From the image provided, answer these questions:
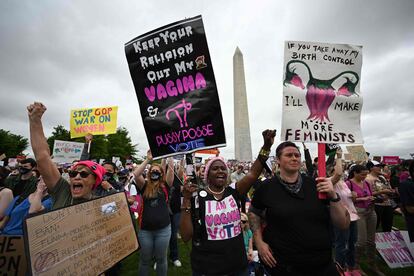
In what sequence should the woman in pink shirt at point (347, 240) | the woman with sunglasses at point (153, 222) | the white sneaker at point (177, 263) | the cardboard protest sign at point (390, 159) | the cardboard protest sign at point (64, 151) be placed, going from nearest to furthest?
the woman with sunglasses at point (153, 222) → the woman in pink shirt at point (347, 240) → the white sneaker at point (177, 263) → the cardboard protest sign at point (64, 151) → the cardboard protest sign at point (390, 159)

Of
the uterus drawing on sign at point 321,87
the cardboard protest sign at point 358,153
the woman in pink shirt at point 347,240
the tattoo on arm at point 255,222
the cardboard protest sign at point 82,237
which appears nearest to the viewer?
the cardboard protest sign at point 82,237

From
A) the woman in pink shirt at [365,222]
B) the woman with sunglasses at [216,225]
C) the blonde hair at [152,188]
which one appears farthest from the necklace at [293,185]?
the woman in pink shirt at [365,222]

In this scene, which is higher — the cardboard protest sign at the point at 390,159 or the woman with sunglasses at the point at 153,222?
the woman with sunglasses at the point at 153,222

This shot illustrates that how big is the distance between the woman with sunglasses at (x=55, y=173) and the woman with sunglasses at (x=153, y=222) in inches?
51.1

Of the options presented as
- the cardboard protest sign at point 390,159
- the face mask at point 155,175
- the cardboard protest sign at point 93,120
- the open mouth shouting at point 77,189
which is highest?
the cardboard protest sign at point 93,120

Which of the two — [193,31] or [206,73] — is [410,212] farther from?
[193,31]

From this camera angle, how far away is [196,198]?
8.35 feet

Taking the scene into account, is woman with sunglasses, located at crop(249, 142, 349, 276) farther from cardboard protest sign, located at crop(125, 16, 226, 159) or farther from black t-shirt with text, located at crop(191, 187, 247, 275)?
cardboard protest sign, located at crop(125, 16, 226, 159)

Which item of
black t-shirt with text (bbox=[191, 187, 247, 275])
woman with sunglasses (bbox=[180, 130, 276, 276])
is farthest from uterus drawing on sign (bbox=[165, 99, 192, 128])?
black t-shirt with text (bbox=[191, 187, 247, 275])

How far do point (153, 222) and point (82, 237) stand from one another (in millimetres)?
1690

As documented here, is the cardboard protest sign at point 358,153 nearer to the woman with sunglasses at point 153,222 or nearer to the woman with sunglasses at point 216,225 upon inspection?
the woman with sunglasses at point 153,222

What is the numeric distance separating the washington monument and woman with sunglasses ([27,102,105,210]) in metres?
30.0

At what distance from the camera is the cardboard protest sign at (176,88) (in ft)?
8.60

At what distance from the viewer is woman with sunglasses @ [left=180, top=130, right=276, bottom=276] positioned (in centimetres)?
237
